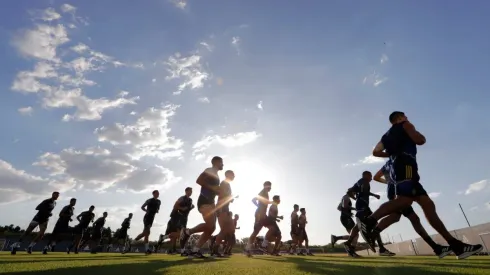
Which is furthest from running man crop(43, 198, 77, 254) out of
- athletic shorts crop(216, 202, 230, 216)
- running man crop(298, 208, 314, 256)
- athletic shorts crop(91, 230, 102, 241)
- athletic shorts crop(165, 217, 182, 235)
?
running man crop(298, 208, 314, 256)

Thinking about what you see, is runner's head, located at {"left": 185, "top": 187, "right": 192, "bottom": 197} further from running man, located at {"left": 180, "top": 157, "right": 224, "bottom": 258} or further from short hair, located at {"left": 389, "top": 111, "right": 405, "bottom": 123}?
short hair, located at {"left": 389, "top": 111, "right": 405, "bottom": 123}

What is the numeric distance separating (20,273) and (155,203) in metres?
10.2

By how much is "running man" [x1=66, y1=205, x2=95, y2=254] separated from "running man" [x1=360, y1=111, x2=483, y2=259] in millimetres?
13230

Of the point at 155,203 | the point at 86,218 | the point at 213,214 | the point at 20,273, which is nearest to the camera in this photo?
the point at 20,273

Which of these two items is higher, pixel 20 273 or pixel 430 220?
pixel 430 220

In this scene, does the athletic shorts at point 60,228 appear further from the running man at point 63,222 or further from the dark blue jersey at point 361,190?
the dark blue jersey at point 361,190

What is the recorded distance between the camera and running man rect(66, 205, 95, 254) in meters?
13.6

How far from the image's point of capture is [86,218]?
1438 centimetres

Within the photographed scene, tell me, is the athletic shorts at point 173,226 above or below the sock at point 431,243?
above

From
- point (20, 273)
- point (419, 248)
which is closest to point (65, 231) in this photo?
point (20, 273)

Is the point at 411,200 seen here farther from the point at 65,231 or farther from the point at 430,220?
the point at 65,231

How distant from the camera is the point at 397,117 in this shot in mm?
5062

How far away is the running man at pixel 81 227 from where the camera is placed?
13.6 m

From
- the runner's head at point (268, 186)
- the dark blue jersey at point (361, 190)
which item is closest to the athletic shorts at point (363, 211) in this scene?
the dark blue jersey at point (361, 190)
